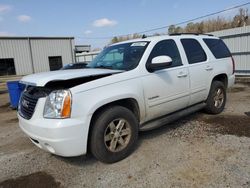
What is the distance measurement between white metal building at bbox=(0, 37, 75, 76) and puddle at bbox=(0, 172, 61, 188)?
24.1 meters

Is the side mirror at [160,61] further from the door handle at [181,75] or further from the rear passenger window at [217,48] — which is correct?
the rear passenger window at [217,48]

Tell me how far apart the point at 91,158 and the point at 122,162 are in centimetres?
56

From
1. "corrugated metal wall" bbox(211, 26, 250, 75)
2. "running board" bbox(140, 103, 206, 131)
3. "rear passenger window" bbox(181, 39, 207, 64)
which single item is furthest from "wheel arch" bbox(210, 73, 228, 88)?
"corrugated metal wall" bbox(211, 26, 250, 75)

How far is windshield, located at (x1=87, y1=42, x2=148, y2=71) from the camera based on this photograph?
3.90 m

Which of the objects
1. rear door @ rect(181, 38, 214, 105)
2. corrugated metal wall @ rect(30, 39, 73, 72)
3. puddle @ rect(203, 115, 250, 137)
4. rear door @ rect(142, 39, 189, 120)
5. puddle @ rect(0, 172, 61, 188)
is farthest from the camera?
corrugated metal wall @ rect(30, 39, 73, 72)

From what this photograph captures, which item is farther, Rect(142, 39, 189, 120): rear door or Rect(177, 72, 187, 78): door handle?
Rect(177, 72, 187, 78): door handle

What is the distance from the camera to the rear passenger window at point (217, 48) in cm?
537

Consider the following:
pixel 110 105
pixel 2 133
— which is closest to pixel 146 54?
pixel 110 105

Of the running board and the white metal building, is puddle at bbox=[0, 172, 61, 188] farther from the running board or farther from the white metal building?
the white metal building

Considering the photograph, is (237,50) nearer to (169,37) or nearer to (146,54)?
(169,37)

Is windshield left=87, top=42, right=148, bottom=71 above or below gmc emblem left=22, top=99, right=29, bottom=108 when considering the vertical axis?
above

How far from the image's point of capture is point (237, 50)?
13000 millimetres

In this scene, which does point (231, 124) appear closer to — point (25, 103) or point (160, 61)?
point (160, 61)

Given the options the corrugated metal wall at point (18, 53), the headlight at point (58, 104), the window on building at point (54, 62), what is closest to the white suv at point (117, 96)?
the headlight at point (58, 104)
